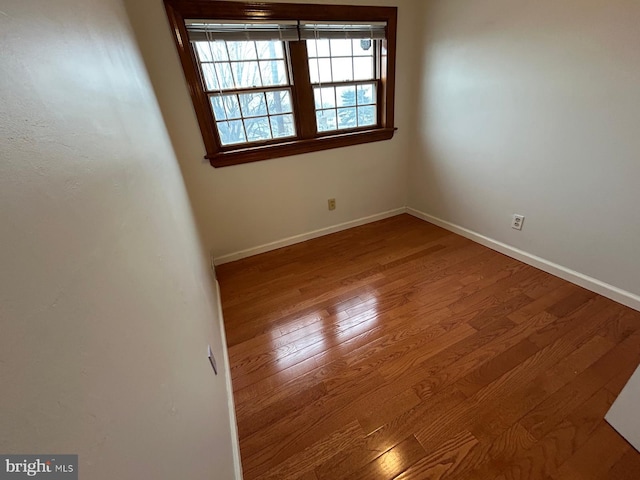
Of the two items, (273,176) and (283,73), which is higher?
(283,73)

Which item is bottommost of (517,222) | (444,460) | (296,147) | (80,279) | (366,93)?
(444,460)

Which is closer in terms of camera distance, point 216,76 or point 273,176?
point 216,76

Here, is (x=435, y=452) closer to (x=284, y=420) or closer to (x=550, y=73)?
(x=284, y=420)

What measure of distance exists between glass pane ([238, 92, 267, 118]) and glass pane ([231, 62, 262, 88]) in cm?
7

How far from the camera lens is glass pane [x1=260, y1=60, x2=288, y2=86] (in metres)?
2.14

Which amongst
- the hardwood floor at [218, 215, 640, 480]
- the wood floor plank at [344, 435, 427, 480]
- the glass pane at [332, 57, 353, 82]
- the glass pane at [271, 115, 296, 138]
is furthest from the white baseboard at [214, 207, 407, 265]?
the wood floor plank at [344, 435, 427, 480]

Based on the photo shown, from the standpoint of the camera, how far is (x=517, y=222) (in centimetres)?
214

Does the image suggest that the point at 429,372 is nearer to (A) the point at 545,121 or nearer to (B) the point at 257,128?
(A) the point at 545,121

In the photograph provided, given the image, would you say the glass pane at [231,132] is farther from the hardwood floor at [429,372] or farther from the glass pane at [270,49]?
the hardwood floor at [429,372]

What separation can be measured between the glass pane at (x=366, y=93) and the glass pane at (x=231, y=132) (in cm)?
116

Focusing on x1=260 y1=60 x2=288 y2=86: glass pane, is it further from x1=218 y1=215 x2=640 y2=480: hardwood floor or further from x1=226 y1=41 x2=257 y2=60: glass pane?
x1=218 y1=215 x2=640 y2=480: hardwood floor
